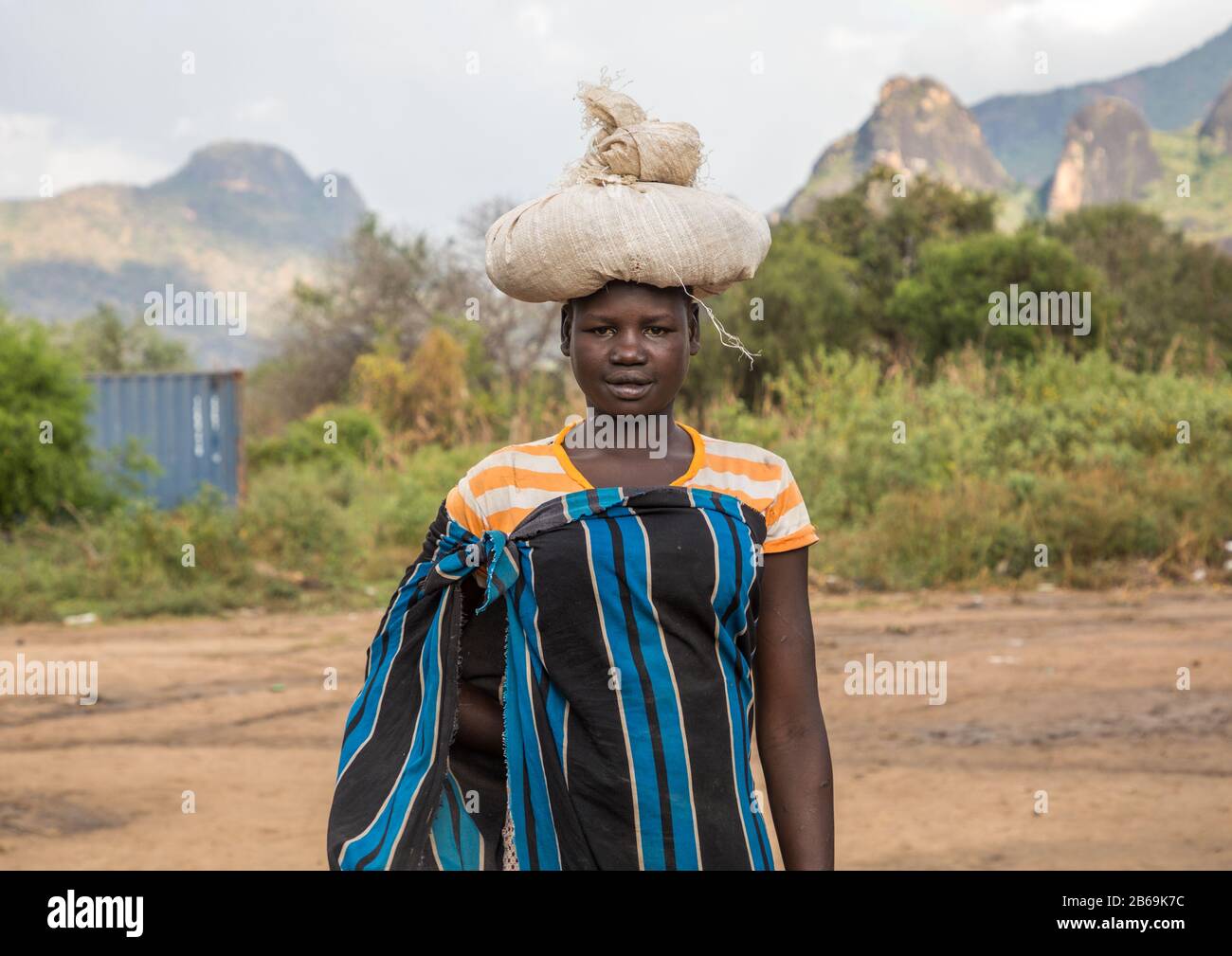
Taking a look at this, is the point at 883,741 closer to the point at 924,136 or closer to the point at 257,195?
the point at 924,136

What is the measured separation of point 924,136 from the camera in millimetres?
92688

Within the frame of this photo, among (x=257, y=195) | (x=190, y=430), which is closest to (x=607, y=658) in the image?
(x=190, y=430)

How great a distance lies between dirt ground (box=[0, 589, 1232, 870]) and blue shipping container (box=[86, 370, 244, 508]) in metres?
4.95

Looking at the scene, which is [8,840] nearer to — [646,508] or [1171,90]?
[646,508]

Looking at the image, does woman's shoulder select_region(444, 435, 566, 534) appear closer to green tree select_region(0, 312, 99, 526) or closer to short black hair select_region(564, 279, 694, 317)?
short black hair select_region(564, 279, 694, 317)

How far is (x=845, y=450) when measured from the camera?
38.2 ft

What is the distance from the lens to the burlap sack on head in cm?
160

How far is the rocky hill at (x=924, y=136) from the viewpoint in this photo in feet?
293

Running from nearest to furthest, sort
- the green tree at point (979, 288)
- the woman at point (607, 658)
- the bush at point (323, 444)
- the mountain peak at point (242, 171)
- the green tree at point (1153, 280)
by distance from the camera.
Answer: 1. the woman at point (607, 658)
2. the bush at point (323, 444)
3. the green tree at point (979, 288)
4. the green tree at point (1153, 280)
5. the mountain peak at point (242, 171)

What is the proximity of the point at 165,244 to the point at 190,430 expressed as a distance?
9304 cm

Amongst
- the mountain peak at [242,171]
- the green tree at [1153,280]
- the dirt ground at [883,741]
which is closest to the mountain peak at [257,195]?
the mountain peak at [242,171]

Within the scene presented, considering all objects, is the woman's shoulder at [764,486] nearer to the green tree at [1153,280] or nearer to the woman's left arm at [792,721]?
the woman's left arm at [792,721]
